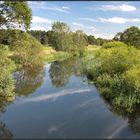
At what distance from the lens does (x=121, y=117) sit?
78.5ft

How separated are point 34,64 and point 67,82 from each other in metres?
18.3

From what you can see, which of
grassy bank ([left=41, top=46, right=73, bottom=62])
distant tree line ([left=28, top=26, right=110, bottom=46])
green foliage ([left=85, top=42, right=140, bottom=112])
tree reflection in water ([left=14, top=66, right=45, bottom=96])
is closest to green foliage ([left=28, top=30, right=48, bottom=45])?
distant tree line ([left=28, top=26, right=110, bottom=46])

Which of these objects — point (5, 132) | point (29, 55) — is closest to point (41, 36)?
point (29, 55)

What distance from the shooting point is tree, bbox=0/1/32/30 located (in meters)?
27.6

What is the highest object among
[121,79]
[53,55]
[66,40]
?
[66,40]

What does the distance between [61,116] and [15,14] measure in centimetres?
1058

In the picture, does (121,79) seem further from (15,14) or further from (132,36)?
(132,36)

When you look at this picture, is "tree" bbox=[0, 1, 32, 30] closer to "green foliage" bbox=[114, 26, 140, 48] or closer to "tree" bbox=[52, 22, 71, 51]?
"green foliage" bbox=[114, 26, 140, 48]

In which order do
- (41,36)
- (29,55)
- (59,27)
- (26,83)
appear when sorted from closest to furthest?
(26,83) → (29,55) → (59,27) → (41,36)

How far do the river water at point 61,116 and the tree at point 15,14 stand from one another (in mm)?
7292

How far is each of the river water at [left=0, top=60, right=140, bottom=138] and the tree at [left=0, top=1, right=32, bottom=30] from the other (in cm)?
729

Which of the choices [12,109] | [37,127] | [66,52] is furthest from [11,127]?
[66,52]

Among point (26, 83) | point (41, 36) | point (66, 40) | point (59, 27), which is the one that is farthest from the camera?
point (41, 36)

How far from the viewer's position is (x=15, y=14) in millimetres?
28344
